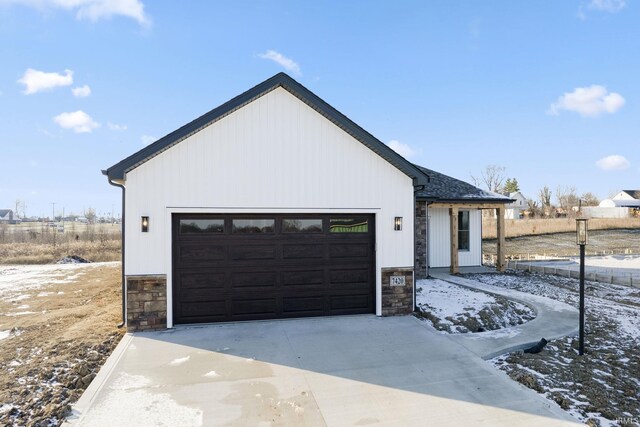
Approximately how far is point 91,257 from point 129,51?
1635 cm

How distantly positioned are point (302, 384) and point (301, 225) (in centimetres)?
369

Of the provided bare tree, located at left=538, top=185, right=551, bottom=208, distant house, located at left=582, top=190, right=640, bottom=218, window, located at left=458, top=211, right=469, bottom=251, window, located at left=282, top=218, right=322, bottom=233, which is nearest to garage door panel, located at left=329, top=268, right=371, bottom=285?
window, located at left=282, top=218, right=322, bottom=233

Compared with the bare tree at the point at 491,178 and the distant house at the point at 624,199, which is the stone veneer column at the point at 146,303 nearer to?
the bare tree at the point at 491,178

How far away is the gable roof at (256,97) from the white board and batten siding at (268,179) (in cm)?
12

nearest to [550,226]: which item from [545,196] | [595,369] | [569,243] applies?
[569,243]

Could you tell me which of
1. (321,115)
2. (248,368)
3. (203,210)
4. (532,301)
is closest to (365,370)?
(248,368)

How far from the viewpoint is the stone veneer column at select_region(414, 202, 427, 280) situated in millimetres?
12617

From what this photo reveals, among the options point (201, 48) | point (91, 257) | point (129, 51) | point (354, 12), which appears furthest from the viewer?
point (91, 257)

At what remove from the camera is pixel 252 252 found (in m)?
7.55

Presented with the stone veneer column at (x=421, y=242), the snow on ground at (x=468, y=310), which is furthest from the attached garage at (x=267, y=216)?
the stone veneer column at (x=421, y=242)

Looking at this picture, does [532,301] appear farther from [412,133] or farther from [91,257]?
[91,257]

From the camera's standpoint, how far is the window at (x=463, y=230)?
14859mm

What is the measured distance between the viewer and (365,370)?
5156 millimetres

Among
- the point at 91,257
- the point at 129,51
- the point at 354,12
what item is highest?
the point at 354,12
